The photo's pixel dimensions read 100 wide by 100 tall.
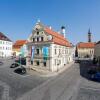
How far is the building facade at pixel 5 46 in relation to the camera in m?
98.9

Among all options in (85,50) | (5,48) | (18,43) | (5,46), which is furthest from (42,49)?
(85,50)

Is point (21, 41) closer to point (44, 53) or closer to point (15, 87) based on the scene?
point (44, 53)

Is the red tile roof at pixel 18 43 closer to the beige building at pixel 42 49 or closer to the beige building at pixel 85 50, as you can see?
the beige building at pixel 85 50

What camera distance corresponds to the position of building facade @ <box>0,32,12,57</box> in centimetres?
9888

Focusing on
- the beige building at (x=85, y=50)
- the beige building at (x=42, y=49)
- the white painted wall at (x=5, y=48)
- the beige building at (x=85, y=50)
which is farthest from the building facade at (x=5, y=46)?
the beige building at (x=85, y=50)

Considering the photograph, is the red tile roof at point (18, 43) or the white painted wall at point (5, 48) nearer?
the white painted wall at point (5, 48)

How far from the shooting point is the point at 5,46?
102 meters

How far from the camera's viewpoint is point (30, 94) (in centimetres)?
2770

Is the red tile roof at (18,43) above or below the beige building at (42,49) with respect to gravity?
above

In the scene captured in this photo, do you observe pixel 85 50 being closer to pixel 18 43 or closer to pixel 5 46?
pixel 18 43

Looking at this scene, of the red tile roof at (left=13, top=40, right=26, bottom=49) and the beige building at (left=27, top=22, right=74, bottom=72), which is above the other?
the red tile roof at (left=13, top=40, right=26, bottom=49)

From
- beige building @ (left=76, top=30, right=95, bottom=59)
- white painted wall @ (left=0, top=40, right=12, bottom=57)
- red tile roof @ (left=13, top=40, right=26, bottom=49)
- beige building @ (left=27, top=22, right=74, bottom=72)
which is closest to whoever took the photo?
beige building @ (left=27, top=22, right=74, bottom=72)

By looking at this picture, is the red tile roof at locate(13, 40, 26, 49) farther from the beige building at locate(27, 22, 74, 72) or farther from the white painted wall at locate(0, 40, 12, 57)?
the beige building at locate(27, 22, 74, 72)

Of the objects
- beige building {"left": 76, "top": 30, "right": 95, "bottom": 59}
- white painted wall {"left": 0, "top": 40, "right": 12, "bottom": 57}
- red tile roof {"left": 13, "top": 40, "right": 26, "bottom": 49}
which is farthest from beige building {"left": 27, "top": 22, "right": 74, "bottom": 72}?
beige building {"left": 76, "top": 30, "right": 95, "bottom": 59}
